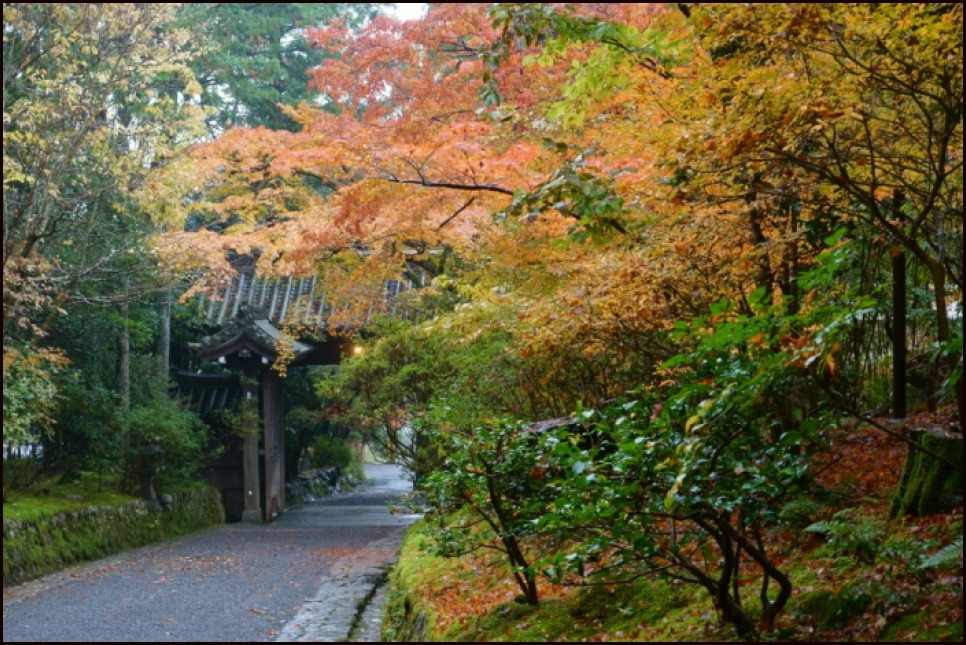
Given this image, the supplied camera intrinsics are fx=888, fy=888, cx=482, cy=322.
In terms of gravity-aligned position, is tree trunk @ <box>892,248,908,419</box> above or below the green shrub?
above

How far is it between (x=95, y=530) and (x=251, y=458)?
476 centimetres

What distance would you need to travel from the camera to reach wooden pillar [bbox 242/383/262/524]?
57.8 feet

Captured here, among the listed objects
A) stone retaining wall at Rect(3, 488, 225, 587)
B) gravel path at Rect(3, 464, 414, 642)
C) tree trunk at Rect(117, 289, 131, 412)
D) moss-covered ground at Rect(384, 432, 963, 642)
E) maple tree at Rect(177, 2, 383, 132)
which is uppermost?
maple tree at Rect(177, 2, 383, 132)

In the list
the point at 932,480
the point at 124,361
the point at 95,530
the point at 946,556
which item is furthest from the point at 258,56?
the point at 946,556

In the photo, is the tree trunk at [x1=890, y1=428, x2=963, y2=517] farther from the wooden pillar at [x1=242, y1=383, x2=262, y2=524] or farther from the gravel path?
the wooden pillar at [x1=242, y1=383, x2=262, y2=524]

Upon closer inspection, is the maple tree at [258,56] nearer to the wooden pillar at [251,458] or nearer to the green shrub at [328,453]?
the wooden pillar at [251,458]

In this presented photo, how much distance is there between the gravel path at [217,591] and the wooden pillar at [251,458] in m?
1.91

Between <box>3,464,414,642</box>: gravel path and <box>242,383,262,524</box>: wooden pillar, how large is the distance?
1.91 meters

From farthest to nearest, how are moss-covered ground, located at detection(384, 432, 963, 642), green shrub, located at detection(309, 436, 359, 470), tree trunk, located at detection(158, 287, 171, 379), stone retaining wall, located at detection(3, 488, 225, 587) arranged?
1. green shrub, located at detection(309, 436, 359, 470)
2. tree trunk, located at detection(158, 287, 171, 379)
3. stone retaining wall, located at detection(3, 488, 225, 587)
4. moss-covered ground, located at detection(384, 432, 963, 642)

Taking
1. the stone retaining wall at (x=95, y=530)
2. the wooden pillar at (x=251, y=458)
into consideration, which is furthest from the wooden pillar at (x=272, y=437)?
the stone retaining wall at (x=95, y=530)

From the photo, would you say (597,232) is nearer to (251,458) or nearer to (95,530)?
(95,530)

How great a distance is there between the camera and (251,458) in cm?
1800

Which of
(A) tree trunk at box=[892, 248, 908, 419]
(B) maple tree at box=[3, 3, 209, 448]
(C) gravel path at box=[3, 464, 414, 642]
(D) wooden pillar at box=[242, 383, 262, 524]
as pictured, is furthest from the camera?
(D) wooden pillar at box=[242, 383, 262, 524]

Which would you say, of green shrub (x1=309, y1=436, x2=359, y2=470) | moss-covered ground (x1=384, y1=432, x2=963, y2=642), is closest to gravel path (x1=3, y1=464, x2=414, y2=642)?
moss-covered ground (x1=384, y1=432, x2=963, y2=642)
